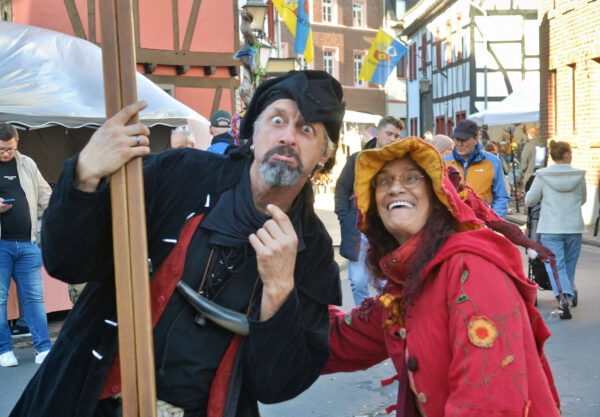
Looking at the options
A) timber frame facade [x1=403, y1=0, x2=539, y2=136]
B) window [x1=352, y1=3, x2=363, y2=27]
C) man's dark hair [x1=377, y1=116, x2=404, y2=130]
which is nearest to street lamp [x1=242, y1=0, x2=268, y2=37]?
man's dark hair [x1=377, y1=116, x2=404, y2=130]

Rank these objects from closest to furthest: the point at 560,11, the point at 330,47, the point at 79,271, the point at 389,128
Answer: the point at 79,271 → the point at 389,128 → the point at 560,11 → the point at 330,47

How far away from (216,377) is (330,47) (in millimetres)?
48719

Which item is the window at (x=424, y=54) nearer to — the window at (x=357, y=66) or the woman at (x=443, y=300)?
the window at (x=357, y=66)

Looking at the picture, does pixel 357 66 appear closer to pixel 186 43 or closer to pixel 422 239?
pixel 186 43

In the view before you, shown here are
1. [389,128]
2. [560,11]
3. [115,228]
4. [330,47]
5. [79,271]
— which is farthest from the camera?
[330,47]

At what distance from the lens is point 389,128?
759 centimetres

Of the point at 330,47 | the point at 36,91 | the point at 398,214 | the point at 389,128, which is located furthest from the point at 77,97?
the point at 330,47

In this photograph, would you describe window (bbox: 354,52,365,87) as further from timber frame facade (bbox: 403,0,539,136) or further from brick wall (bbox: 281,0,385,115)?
timber frame facade (bbox: 403,0,539,136)

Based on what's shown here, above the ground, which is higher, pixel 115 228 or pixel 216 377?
pixel 115 228

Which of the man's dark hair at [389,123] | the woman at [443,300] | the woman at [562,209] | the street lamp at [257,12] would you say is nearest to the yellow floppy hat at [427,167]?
the woman at [443,300]

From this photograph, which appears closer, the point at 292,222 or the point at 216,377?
the point at 216,377

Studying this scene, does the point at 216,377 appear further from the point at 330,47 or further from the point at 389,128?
the point at 330,47

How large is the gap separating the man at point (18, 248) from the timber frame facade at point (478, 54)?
997 inches

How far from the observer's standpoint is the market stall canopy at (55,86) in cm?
1012
